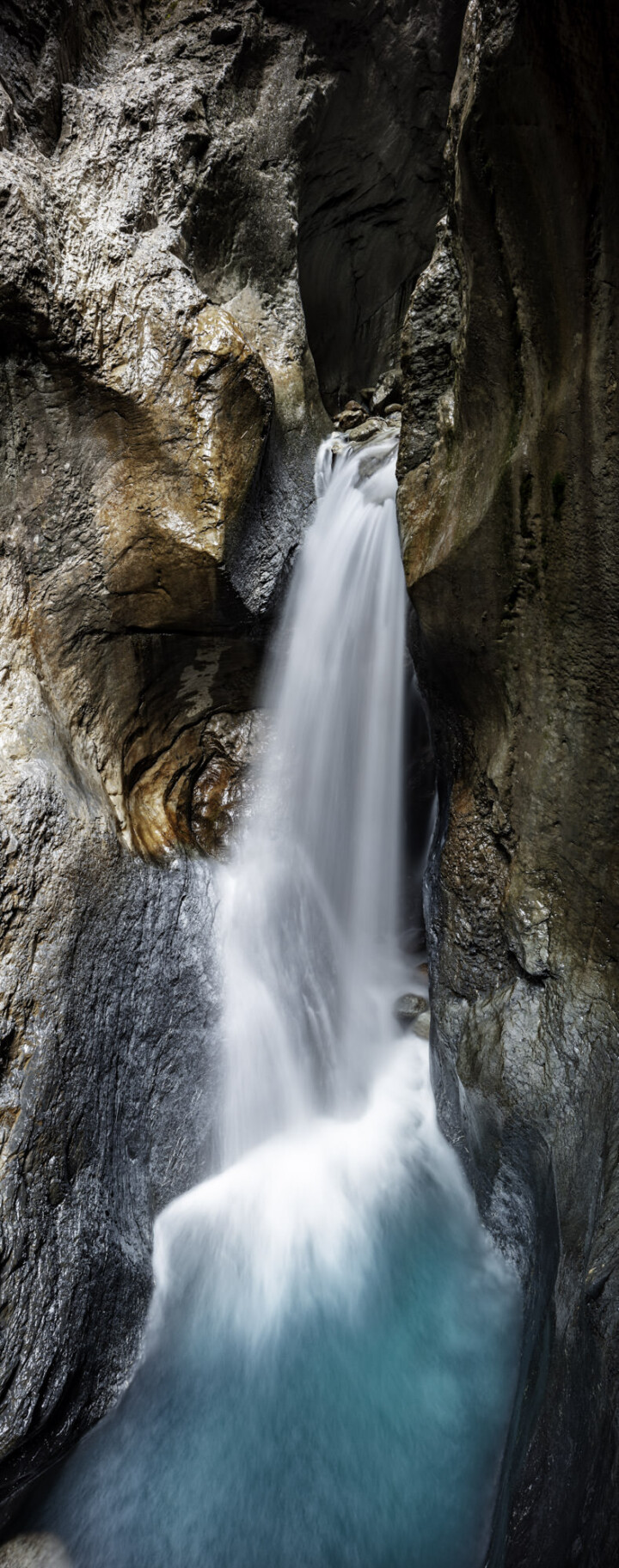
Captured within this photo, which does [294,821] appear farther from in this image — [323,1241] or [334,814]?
[323,1241]

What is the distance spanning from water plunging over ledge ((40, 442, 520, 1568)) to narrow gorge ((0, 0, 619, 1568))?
2 centimetres

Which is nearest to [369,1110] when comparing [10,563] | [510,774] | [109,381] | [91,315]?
[510,774]

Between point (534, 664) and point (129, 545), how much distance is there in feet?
8.84

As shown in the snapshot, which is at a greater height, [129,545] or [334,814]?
[129,545]

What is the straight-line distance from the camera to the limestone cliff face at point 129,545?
3166 mm

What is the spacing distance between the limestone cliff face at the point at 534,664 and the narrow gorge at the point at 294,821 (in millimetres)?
23

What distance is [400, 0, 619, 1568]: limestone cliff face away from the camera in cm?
242

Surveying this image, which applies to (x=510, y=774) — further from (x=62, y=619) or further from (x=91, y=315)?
(x=91, y=315)

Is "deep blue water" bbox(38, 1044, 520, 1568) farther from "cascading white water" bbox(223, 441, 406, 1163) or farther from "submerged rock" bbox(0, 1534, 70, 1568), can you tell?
"cascading white water" bbox(223, 441, 406, 1163)

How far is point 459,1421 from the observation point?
3039 millimetres

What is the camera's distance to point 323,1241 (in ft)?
12.7

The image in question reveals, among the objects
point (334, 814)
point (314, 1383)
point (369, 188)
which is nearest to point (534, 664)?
point (334, 814)

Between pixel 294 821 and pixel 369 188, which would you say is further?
pixel 369 188

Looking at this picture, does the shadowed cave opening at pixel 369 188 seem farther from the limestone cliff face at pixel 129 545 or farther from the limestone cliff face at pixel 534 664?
the limestone cliff face at pixel 534 664
